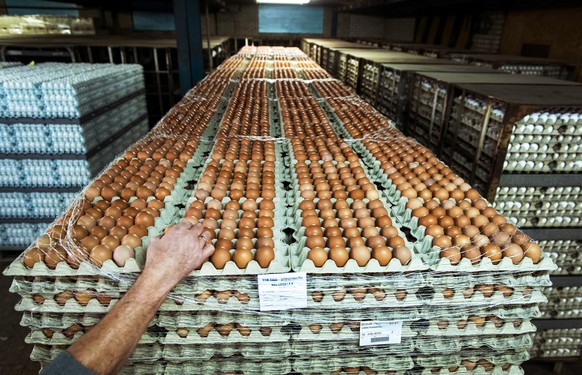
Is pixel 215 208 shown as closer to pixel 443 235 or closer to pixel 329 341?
pixel 329 341

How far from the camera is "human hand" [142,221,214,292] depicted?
67.0 inches

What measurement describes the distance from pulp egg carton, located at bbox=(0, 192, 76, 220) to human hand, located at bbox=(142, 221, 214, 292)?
4309 mm

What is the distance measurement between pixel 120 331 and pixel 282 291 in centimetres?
81

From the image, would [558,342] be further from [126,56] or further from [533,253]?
[126,56]

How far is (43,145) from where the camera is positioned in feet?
16.9

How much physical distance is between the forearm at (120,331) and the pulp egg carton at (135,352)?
0.69m

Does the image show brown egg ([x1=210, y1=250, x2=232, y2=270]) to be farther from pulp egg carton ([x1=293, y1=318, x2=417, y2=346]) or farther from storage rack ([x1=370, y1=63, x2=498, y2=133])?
storage rack ([x1=370, y1=63, x2=498, y2=133])

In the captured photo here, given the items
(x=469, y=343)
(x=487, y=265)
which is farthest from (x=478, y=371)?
(x=487, y=265)

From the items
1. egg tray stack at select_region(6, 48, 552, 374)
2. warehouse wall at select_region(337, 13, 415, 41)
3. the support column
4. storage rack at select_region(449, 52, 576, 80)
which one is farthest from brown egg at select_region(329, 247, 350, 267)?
warehouse wall at select_region(337, 13, 415, 41)

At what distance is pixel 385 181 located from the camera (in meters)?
3.15

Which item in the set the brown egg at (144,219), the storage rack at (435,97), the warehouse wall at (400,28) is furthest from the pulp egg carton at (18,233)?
the warehouse wall at (400,28)

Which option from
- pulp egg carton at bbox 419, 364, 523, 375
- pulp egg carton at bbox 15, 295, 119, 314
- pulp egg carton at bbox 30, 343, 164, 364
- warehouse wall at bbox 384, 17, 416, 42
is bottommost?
pulp egg carton at bbox 419, 364, 523, 375

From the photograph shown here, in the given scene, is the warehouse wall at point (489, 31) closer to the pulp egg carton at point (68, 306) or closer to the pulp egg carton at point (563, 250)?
the pulp egg carton at point (563, 250)

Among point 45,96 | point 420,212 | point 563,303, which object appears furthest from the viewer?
point 45,96
